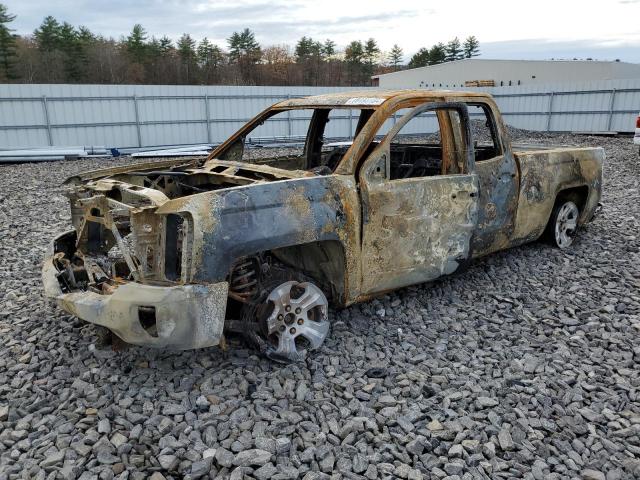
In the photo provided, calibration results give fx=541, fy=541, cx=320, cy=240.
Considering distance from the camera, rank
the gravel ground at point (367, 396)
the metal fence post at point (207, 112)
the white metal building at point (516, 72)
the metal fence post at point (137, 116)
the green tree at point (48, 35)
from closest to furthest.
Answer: the gravel ground at point (367, 396), the metal fence post at point (137, 116), the metal fence post at point (207, 112), the white metal building at point (516, 72), the green tree at point (48, 35)

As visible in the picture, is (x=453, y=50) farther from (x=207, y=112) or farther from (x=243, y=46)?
(x=207, y=112)

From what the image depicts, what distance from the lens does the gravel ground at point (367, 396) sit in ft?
9.18

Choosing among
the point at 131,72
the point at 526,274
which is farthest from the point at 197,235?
the point at 131,72

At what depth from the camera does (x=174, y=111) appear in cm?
1928

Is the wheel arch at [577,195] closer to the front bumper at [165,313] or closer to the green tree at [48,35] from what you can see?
the front bumper at [165,313]

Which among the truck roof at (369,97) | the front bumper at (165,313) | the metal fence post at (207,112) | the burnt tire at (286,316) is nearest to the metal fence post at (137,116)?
the metal fence post at (207,112)

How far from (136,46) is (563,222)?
5065cm

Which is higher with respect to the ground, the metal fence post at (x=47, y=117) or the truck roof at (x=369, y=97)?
the truck roof at (x=369, y=97)

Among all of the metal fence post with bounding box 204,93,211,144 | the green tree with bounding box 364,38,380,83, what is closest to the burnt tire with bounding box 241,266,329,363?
the metal fence post with bounding box 204,93,211,144

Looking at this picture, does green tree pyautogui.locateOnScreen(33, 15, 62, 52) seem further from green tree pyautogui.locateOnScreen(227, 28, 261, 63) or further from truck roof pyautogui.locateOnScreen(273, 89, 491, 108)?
truck roof pyautogui.locateOnScreen(273, 89, 491, 108)

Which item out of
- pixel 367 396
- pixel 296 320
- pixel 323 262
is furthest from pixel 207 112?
pixel 367 396

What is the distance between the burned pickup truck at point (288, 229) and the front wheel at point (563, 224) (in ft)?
1.45

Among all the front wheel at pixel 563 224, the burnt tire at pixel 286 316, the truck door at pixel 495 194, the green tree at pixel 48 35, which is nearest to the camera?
the burnt tire at pixel 286 316

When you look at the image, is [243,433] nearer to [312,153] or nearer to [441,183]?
[441,183]
